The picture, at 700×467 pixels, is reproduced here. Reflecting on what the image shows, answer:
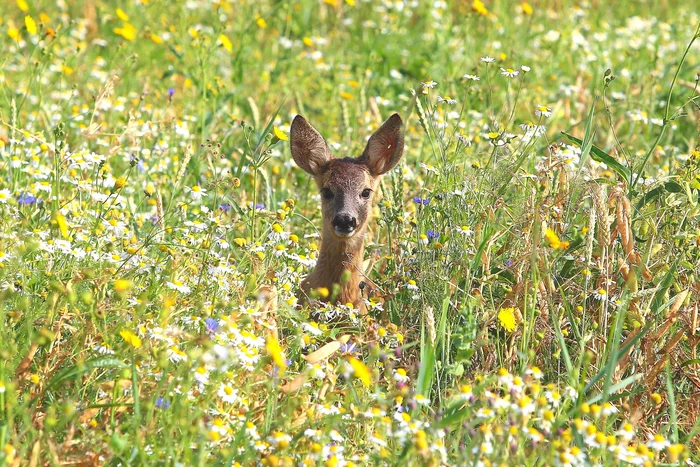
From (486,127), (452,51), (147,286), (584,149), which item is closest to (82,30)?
(452,51)

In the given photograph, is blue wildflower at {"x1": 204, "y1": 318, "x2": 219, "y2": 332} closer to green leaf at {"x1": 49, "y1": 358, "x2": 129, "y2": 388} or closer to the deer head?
green leaf at {"x1": 49, "y1": 358, "x2": 129, "y2": 388}

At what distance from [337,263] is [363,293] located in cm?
37

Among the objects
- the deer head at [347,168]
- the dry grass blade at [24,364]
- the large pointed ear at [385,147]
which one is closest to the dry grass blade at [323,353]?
the dry grass blade at [24,364]

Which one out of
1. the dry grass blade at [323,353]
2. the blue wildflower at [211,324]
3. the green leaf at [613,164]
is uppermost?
the green leaf at [613,164]

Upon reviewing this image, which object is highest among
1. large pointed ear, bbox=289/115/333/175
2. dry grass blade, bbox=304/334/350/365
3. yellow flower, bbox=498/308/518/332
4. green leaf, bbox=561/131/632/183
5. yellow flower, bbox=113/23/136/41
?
yellow flower, bbox=113/23/136/41

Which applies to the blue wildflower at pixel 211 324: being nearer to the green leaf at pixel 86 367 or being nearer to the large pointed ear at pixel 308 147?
the green leaf at pixel 86 367

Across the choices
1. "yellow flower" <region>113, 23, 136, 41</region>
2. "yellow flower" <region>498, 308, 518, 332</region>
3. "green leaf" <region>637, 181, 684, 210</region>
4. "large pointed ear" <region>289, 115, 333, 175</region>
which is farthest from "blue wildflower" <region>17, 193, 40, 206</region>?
"yellow flower" <region>113, 23, 136, 41</region>

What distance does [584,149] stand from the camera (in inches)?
175

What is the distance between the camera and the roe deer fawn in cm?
521

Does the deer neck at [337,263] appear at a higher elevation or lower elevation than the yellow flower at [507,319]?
lower

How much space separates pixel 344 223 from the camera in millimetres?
5180

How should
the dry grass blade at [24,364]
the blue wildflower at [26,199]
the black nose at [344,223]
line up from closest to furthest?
the dry grass blade at [24,364]
the blue wildflower at [26,199]
the black nose at [344,223]

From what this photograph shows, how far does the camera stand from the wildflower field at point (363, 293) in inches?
127

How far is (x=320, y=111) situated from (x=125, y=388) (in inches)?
172
